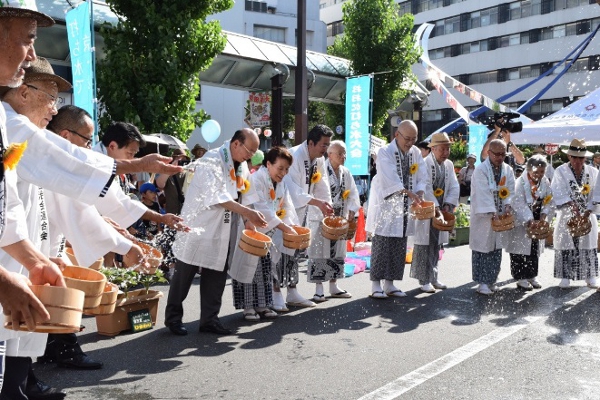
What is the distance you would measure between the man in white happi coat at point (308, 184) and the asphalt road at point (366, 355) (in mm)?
365

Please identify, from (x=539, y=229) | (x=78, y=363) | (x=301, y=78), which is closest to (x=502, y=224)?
(x=539, y=229)

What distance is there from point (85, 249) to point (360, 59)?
772 inches

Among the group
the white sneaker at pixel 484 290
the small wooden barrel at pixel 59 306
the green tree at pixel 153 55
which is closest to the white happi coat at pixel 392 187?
the white sneaker at pixel 484 290

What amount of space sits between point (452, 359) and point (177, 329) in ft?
7.81

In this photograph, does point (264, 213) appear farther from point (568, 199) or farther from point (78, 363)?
point (568, 199)

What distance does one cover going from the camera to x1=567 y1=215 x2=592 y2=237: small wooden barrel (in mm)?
8398

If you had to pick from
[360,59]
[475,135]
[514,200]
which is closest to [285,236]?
[514,200]

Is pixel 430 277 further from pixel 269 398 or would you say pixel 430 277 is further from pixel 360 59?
pixel 360 59

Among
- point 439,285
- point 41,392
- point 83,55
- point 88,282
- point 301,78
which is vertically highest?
point 301,78

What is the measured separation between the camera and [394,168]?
8031 mm

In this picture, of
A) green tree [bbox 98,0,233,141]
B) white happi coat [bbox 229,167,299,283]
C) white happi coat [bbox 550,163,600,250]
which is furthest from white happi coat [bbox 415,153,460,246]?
green tree [bbox 98,0,233,141]

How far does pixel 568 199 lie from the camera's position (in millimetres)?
8680

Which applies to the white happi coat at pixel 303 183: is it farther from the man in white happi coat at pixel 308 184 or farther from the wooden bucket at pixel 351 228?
the wooden bucket at pixel 351 228

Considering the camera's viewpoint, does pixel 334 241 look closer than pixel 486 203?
Yes
